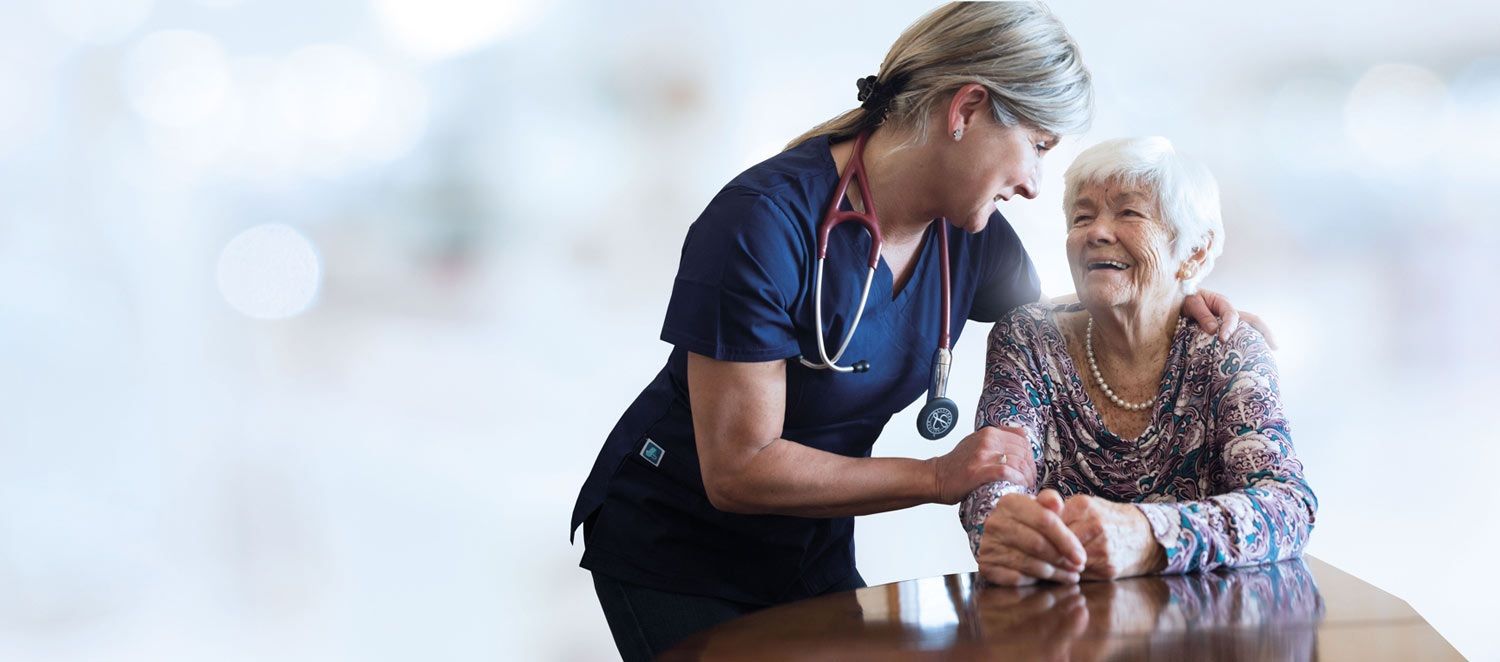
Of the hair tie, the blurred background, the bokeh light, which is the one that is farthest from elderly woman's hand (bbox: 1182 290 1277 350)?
the bokeh light

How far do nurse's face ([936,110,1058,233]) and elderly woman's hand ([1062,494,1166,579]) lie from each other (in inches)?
14.7

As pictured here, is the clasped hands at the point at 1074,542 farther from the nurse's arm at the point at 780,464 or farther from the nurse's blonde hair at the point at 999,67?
the nurse's blonde hair at the point at 999,67

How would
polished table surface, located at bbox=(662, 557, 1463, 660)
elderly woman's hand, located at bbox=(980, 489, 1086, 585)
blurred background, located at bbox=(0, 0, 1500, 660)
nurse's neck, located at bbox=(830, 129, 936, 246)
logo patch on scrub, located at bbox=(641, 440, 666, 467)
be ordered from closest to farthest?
1. polished table surface, located at bbox=(662, 557, 1463, 660)
2. elderly woman's hand, located at bbox=(980, 489, 1086, 585)
3. nurse's neck, located at bbox=(830, 129, 936, 246)
4. logo patch on scrub, located at bbox=(641, 440, 666, 467)
5. blurred background, located at bbox=(0, 0, 1500, 660)

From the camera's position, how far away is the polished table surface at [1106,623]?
1.04m

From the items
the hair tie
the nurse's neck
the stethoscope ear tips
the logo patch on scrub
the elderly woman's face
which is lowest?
the logo patch on scrub

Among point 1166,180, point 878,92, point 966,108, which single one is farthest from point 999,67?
point 1166,180

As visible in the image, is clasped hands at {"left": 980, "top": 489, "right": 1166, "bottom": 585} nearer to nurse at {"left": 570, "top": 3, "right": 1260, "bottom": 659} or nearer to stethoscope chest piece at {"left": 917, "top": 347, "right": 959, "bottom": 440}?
nurse at {"left": 570, "top": 3, "right": 1260, "bottom": 659}

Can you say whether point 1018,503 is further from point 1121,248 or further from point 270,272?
point 270,272

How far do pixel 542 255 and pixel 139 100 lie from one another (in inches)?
36.1

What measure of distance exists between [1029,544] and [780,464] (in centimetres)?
28

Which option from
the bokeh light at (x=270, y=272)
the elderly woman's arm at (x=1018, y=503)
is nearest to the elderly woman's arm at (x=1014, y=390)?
the elderly woman's arm at (x=1018, y=503)

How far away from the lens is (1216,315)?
1574mm

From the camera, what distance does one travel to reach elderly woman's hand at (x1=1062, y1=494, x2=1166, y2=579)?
1.25 metres

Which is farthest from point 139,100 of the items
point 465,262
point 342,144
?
point 465,262
